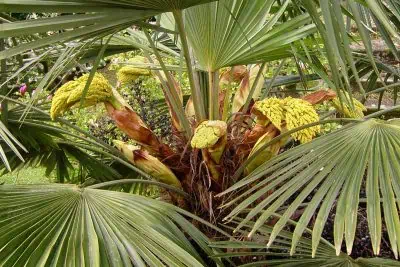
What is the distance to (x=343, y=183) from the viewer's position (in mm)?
1024

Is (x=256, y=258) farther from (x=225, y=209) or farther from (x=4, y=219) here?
(x=4, y=219)

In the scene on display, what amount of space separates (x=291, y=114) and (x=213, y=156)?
8.5 inches

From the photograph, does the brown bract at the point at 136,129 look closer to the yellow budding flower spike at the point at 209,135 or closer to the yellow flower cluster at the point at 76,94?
the yellow flower cluster at the point at 76,94

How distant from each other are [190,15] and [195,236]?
63cm

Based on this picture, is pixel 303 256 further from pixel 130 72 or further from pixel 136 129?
pixel 130 72

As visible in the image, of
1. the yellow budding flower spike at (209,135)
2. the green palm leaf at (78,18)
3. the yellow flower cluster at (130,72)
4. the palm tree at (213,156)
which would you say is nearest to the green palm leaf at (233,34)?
the palm tree at (213,156)

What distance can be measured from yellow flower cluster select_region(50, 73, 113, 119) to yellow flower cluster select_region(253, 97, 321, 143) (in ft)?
1.34

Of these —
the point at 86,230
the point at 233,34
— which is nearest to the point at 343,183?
the point at 86,230

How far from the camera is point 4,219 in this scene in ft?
3.45

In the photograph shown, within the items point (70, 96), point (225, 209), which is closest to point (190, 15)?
point (70, 96)

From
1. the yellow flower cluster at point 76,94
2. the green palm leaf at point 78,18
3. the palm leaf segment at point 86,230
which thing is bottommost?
the palm leaf segment at point 86,230

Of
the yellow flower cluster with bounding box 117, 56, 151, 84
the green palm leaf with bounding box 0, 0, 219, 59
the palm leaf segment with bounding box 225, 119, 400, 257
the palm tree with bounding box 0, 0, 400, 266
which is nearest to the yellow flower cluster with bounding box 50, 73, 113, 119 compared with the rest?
the palm tree with bounding box 0, 0, 400, 266

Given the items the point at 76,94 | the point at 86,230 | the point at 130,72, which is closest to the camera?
the point at 86,230

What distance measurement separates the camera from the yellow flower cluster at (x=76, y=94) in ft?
4.27
